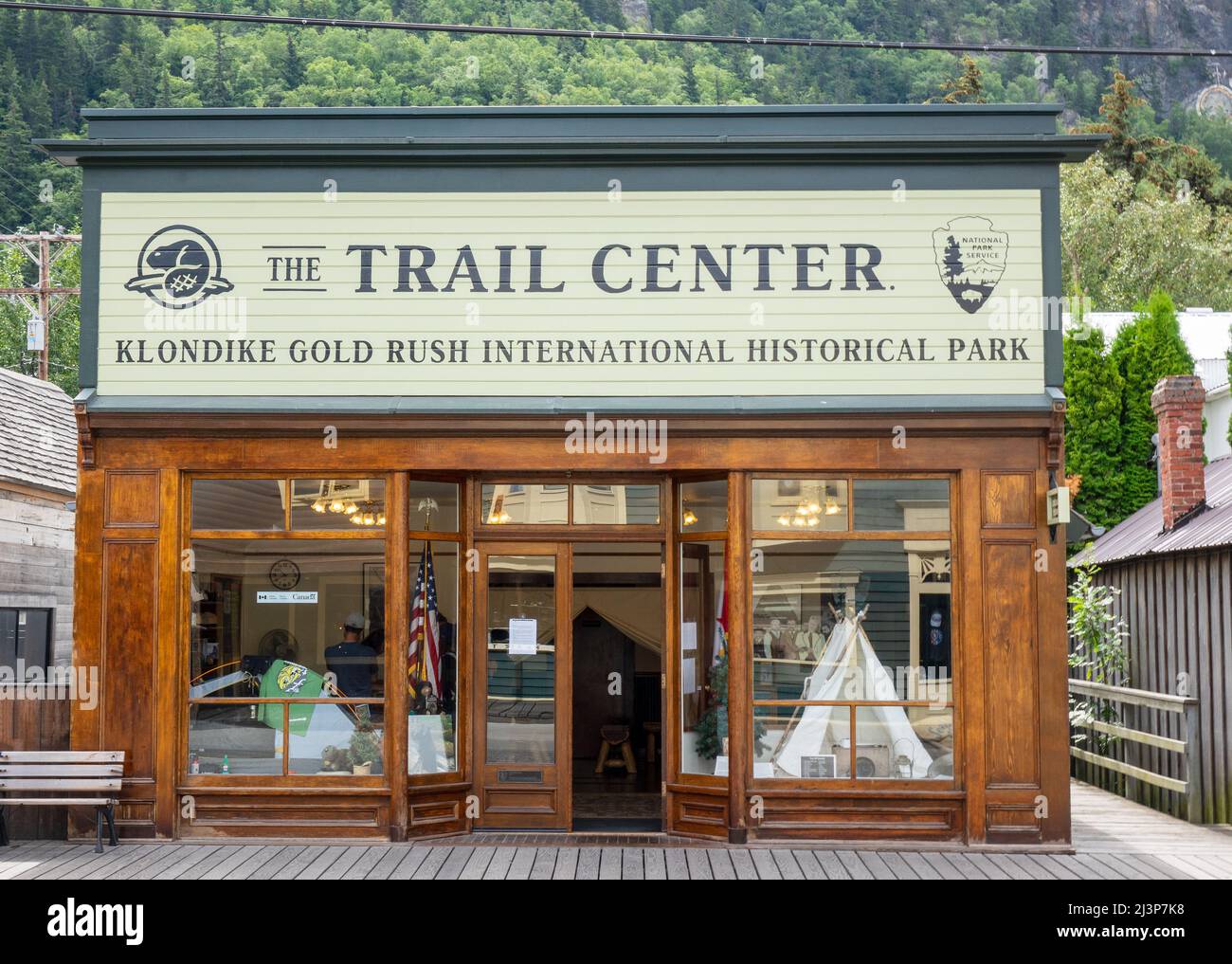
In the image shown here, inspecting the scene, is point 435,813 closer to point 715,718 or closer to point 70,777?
point 715,718

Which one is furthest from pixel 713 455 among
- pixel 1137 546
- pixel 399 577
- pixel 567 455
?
pixel 1137 546

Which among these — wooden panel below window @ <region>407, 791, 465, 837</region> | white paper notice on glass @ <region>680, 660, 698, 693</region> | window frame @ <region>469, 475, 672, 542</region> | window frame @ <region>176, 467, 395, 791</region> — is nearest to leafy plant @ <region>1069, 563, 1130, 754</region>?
white paper notice on glass @ <region>680, 660, 698, 693</region>

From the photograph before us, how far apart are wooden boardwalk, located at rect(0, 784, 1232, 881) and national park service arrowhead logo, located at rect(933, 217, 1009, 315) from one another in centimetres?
454

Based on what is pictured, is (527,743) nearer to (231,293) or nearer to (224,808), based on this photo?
(224,808)

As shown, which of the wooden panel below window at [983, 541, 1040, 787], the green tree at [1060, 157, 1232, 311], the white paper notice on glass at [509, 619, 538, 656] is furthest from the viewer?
the green tree at [1060, 157, 1232, 311]

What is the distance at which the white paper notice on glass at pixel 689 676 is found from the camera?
10.9 m

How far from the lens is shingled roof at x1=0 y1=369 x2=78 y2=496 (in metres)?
14.9

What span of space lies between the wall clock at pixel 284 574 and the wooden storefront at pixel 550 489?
23 millimetres

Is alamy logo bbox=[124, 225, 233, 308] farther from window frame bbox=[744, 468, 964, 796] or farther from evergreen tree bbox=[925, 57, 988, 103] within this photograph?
evergreen tree bbox=[925, 57, 988, 103]

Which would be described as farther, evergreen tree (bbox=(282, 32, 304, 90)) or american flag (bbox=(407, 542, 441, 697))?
→ evergreen tree (bbox=(282, 32, 304, 90))

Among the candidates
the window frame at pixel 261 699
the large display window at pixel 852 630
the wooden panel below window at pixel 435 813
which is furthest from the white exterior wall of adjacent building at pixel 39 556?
the large display window at pixel 852 630

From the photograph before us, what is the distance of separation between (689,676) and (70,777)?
499 cm

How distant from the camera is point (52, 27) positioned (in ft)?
172

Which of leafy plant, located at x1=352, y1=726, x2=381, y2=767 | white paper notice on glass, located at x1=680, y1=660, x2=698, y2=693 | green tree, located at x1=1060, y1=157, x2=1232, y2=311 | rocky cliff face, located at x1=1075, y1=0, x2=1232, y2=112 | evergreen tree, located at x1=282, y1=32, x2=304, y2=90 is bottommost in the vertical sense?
leafy plant, located at x1=352, y1=726, x2=381, y2=767
